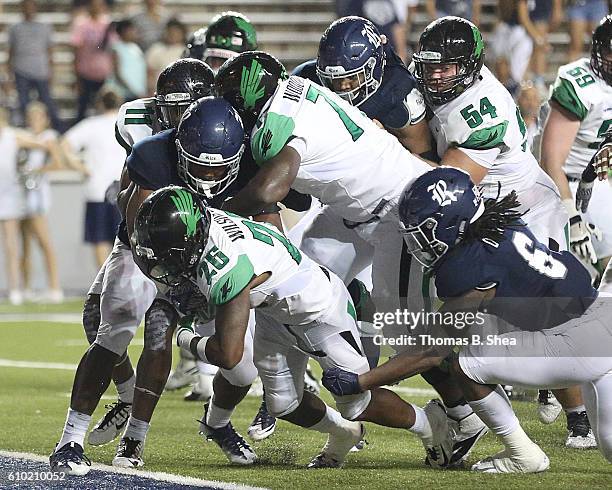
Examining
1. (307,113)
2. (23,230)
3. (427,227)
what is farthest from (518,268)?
(23,230)

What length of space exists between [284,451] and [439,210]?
1.41 meters

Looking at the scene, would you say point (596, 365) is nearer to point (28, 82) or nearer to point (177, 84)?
Answer: point (177, 84)

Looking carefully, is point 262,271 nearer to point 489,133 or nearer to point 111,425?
point 111,425

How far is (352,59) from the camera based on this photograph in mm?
5273

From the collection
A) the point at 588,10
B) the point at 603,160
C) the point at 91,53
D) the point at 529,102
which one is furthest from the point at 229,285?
the point at 91,53

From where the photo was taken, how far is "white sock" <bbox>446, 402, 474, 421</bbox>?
5051mm

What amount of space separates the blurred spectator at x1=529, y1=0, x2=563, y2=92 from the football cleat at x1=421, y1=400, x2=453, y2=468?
8306 millimetres

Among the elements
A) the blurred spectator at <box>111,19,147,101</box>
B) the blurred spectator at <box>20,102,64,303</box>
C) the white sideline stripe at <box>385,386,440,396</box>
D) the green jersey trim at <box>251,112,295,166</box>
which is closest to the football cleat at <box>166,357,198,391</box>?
the white sideline stripe at <box>385,386,440,396</box>

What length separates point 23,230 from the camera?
12.8 m

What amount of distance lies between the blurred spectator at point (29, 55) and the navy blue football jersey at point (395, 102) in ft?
29.7

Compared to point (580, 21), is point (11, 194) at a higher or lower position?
lower

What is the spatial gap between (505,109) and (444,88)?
0.29 metres

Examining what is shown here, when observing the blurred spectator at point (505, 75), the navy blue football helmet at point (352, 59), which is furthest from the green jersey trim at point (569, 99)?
the blurred spectator at point (505, 75)

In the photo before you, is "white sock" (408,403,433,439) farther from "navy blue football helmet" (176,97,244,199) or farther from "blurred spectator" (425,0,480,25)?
"blurred spectator" (425,0,480,25)
